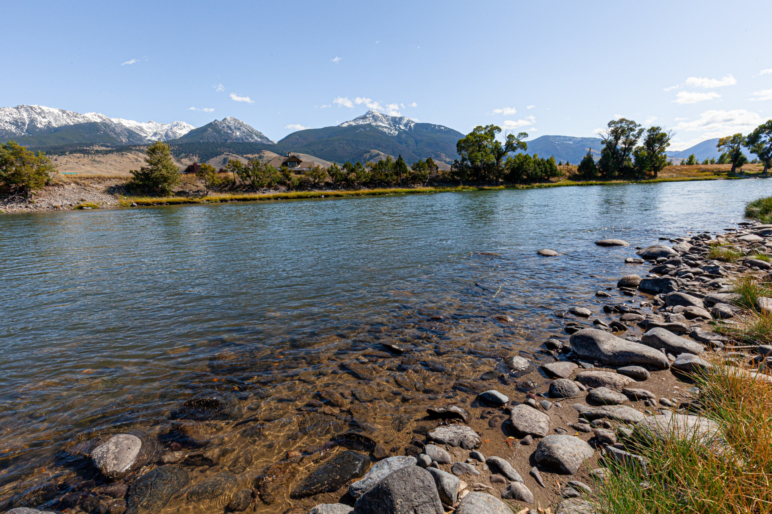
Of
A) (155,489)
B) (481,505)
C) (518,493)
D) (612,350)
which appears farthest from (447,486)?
(612,350)

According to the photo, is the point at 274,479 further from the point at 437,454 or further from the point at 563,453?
the point at 563,453

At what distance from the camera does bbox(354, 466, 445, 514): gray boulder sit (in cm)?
366

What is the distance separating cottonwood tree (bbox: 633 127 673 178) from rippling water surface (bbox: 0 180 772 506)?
133730 millimetres

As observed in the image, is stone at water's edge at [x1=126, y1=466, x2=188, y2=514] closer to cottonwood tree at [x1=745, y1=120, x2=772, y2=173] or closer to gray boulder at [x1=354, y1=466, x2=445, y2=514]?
gray boulder at [x1=354, y1=466, x2=445, y2=514]

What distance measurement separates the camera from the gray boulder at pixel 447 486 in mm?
4098

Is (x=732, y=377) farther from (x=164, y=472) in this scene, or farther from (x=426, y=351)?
(x=164, y=472)

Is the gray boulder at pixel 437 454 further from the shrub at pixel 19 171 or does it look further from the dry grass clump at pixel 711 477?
the shrub at pixel 19 171

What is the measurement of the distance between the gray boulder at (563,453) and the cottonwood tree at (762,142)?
180 metres

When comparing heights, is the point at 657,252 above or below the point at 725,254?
below

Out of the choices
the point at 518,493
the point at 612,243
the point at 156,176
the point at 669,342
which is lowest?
the point at 518,493

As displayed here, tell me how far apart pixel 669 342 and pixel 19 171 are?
12108 centimetres

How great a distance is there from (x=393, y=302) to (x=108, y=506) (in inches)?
347

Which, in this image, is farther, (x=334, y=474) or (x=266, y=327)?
(x=266, y=327)

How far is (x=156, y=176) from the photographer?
308ft
